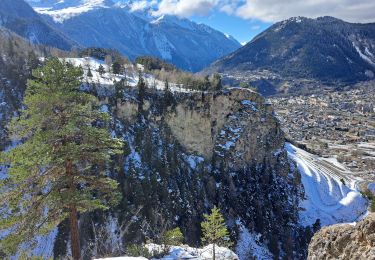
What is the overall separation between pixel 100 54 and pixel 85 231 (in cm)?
9890

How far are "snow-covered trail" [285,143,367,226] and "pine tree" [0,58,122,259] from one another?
76.7 m

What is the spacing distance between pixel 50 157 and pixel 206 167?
64.9 m

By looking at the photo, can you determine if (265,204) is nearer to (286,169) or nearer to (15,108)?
(286,169)

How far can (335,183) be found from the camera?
362 ft

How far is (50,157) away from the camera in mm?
15445

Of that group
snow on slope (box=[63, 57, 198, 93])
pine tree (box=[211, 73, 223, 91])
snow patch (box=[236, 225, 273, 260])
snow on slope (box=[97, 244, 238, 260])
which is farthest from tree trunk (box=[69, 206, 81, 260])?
pine tree (box=[211, 73, 223, 91])

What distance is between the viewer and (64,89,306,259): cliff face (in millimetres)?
63844

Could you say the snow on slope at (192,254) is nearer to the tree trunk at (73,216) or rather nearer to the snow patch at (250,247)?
the tree trunk at (73,216)

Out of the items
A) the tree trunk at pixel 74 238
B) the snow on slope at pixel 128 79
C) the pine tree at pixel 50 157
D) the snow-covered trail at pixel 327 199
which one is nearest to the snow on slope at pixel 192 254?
the tree trunk at pixel 74 238

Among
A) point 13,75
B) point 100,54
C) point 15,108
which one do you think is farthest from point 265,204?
point 100,54

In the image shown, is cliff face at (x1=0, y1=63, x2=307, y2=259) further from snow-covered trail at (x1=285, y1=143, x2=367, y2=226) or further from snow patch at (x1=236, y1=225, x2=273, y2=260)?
snow-covered trail at (x1=285, y1=143, x2=367, y2=226)

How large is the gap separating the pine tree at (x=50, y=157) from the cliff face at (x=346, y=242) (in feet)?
35.1

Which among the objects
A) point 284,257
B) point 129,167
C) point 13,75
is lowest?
point 284,257

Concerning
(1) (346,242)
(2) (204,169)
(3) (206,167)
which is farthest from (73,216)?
(3) (206,167)
